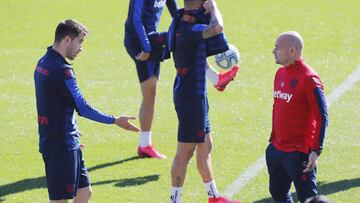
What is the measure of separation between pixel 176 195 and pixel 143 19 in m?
2.64

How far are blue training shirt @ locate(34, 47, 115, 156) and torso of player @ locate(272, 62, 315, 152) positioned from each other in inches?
57.3

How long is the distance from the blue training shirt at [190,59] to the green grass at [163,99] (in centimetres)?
137

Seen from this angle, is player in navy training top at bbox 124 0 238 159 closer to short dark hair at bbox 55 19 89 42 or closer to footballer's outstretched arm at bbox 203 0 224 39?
footballer's outstretched arm at bbox 203 0 224 39

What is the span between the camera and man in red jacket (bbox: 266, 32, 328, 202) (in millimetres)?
7016

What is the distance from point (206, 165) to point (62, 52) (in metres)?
2.26

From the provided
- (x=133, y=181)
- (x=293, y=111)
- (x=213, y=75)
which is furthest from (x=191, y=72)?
(x=133, y=181)

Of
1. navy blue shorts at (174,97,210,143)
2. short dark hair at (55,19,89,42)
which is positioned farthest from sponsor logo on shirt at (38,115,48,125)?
navy blue shorts at (174,97,210,143)

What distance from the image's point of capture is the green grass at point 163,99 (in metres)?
9.42

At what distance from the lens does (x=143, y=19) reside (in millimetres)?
10242

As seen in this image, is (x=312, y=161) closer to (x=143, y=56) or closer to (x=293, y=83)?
(x=293, y=83)

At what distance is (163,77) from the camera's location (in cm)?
1395

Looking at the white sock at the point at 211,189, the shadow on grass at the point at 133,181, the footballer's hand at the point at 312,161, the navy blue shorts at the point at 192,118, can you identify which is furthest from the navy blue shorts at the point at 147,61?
the footballer's hand at the point at 312,161

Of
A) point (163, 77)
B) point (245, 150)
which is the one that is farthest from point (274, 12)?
point (245, 150)

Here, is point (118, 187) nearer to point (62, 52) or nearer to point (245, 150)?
point (245, 150)
